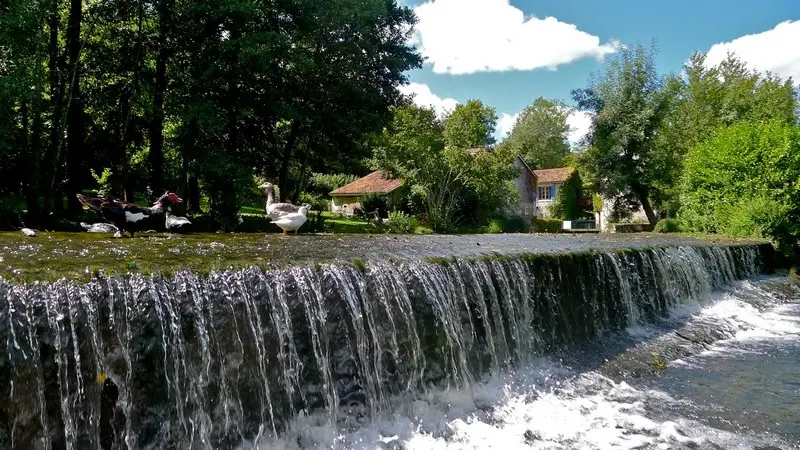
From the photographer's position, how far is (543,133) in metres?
74.2

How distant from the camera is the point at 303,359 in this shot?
5.51 meters

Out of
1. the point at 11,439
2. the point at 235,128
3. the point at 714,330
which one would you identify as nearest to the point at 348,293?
the point at 11,439

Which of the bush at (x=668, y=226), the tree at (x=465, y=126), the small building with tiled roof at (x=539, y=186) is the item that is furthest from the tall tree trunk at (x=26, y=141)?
the small building with tiled roof at (x=539, y=186)

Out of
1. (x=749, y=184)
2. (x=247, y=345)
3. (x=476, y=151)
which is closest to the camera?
(x=247, y=345)

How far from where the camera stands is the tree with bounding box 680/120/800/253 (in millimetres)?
18156

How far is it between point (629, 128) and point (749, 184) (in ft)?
40.4

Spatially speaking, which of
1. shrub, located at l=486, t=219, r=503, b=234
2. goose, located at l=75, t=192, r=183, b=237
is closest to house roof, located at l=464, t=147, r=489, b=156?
shrub, located at l=486, t=219, r=503, b=234

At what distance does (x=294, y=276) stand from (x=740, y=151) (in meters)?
21.2

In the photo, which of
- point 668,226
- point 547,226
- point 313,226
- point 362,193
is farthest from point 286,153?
point 668,226

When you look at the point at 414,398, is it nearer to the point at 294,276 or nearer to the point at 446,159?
the point at 294,276

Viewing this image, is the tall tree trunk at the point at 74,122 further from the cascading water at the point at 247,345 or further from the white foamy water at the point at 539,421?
the white foamy water at the point at 539,421

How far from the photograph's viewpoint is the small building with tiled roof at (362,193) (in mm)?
39531

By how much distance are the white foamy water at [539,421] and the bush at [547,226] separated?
24783 mm

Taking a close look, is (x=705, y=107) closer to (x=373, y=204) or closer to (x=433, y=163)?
(x=433, y=163)
